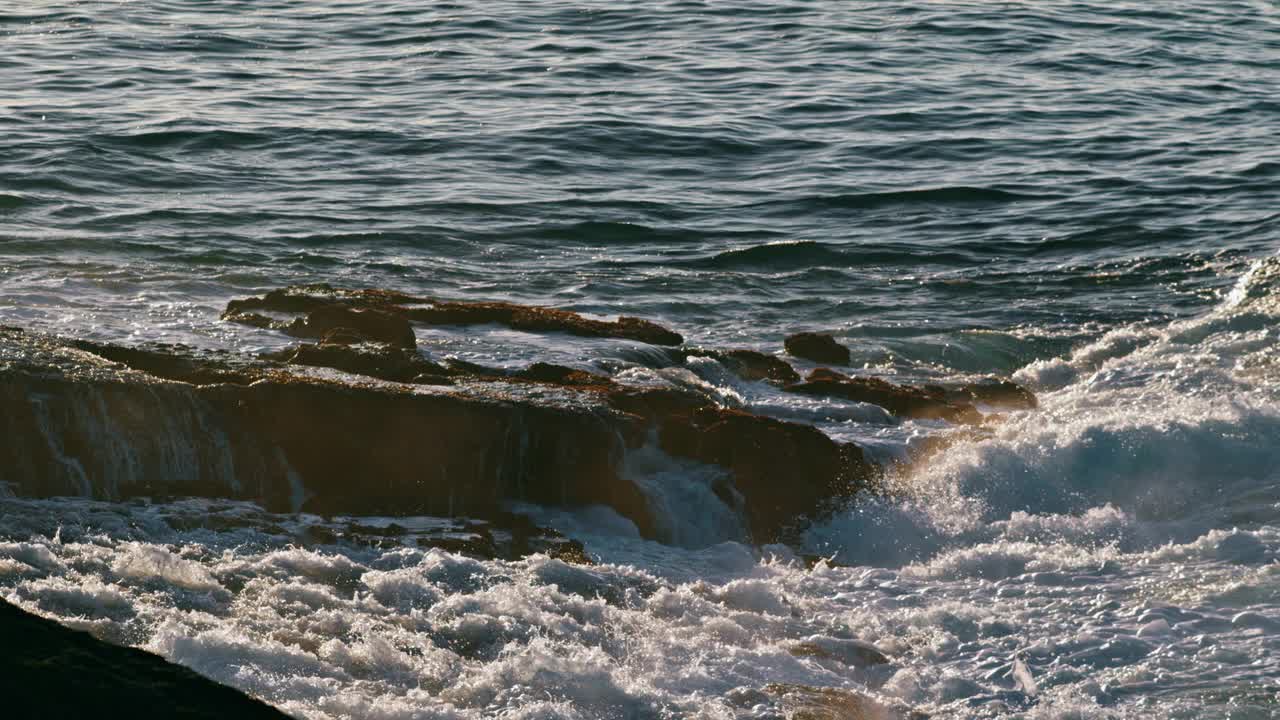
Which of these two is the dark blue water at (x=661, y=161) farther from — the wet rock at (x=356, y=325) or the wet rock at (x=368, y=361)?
the wet rock at (x=368, y=361)

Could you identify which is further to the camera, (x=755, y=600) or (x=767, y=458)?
(x=767, y=458)

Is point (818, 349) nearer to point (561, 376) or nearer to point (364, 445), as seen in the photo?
point (561, 376)

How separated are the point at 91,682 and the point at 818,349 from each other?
689cm

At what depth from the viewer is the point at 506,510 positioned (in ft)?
25.1

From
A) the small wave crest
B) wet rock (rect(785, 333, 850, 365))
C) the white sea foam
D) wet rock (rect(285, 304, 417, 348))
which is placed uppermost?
wet rock (rect(285, 304, 417, 348))

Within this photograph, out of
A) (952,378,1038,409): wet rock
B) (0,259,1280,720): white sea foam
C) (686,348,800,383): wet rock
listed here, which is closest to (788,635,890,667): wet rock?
(0,259,1280,720): white sea foam

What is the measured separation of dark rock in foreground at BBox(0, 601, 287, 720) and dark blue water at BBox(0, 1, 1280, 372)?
15.8 feet

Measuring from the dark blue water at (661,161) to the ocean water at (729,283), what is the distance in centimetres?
9

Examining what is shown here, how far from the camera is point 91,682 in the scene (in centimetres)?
495

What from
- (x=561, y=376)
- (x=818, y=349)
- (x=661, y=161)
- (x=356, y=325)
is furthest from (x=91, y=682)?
(x=661, y=161)

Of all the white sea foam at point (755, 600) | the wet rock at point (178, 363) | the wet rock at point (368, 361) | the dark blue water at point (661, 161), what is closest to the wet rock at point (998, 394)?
the dark blue water at point (661, 161)

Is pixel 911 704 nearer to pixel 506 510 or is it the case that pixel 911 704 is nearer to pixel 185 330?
pixel 506 510

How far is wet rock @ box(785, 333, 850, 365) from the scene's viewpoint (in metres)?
11.0

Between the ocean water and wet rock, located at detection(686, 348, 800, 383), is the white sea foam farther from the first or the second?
wet rock, located at detection(686, 348, 800, 383)
